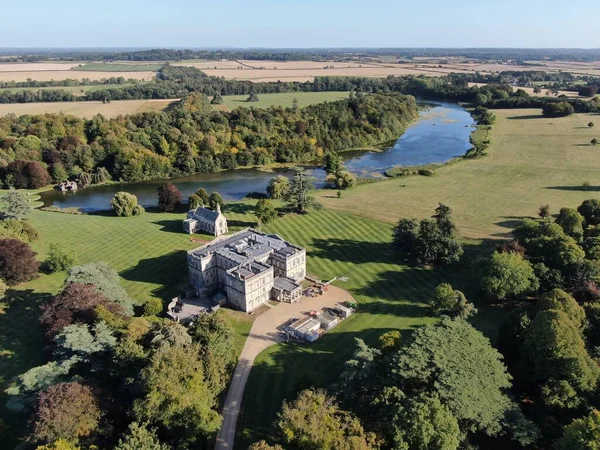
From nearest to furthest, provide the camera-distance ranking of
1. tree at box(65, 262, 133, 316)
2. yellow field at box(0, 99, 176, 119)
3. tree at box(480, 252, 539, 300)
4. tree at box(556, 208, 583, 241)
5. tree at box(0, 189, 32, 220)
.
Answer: tree at box(65, 262, 133, 316) → tree at box(480, 252, 539, 300) → tree at box(556, 208, 583, 241) → tree at box(0, 189, 32, 220) → yellow field at box(0, 99, 176, 119)

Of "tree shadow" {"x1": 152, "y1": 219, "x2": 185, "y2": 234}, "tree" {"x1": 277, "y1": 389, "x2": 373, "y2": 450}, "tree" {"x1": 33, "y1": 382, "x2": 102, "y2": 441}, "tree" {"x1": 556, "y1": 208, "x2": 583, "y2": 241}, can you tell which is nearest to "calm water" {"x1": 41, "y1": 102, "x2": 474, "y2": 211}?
"tree shadow" {"x1": 152, "y1": 219, "x2": 185, "y2": 234}

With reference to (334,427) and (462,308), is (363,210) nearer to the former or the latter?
(462,308)

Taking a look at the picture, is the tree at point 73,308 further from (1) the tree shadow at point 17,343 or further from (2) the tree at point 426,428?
(2) the tree at point 426,428

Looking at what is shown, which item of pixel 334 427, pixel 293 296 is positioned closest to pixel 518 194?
pixel 293 296

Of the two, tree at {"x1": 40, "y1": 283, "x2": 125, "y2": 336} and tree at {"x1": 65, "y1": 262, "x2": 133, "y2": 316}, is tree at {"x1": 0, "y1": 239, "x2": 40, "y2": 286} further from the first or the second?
tree at {"x1": 40, "y1": 283, "x2": 125, "y2": 336}

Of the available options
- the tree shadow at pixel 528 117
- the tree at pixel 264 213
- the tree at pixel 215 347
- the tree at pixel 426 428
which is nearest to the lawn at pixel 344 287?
the tree at pixel 264 213
